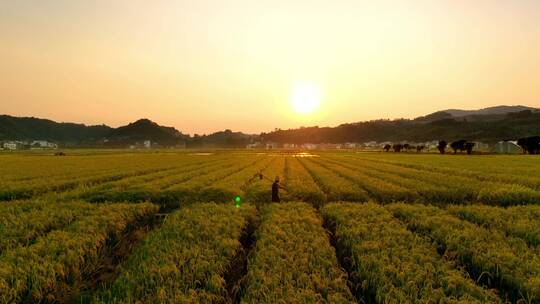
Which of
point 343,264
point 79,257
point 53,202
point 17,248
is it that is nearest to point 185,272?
point 79,257

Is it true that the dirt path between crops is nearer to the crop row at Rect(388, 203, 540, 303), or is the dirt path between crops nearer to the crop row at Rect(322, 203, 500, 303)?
the crop row at Rect(322, 203, 500, 303)

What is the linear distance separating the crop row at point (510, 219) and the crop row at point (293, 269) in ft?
21.1

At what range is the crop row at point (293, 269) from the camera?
279 inches

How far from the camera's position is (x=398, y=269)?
8.23 m

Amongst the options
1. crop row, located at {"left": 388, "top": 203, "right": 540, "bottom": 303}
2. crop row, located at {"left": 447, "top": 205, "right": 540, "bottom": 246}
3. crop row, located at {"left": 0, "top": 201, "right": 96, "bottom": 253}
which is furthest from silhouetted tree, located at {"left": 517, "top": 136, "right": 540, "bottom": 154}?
crop row, located at {"left": 0, "top": 201, "right": 96, "bottom": 253}

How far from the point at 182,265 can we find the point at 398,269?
522cm

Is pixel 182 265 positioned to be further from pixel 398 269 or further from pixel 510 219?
pixel 510 219

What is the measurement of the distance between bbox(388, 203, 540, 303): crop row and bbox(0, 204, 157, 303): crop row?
9.62 m

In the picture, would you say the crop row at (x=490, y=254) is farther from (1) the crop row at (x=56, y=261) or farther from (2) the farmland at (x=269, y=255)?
(1) the crop row at (x=56, y=261)

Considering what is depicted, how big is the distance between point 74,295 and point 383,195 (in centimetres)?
1746

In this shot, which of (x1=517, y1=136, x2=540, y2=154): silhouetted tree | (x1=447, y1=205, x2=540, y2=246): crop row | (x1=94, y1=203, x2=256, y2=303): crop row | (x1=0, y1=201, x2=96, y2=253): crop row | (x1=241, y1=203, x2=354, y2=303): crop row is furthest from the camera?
(x1=517, y1=136, x2=540, y2=154): silhouetted tree

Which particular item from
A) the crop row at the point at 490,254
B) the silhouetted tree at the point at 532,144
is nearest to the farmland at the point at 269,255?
the crop row at the point at 490,254

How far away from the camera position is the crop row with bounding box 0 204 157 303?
780 centimetres

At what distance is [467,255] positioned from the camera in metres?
9.74
